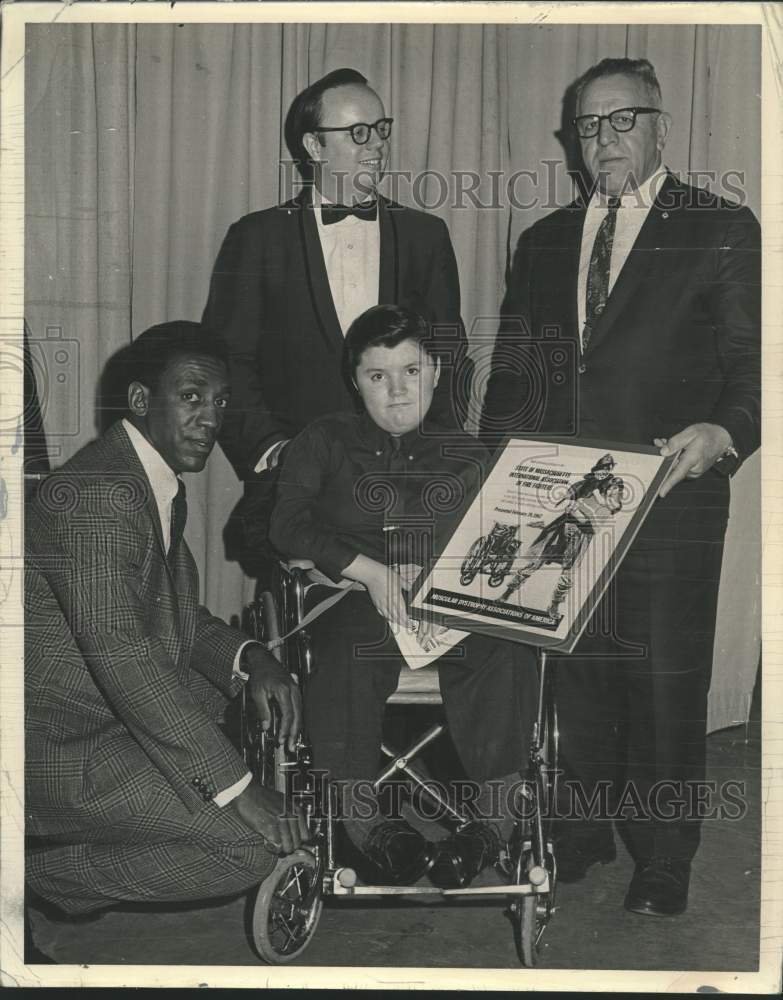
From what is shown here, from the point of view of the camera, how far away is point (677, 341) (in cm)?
256

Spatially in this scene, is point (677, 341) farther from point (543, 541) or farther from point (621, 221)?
point (543, 541)

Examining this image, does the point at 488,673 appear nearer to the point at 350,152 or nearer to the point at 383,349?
the point at 383,349

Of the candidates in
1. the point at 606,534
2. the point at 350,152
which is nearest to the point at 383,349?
the point at 350,152

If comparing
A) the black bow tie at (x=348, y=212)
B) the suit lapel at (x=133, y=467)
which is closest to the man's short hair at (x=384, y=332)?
the black bow tie at (x=348, y=212)

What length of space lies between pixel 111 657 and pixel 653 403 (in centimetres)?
145

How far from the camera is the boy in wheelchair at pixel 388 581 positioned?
242cm

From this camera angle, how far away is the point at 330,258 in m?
2.64

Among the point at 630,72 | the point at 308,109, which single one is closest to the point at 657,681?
the point at 630,72

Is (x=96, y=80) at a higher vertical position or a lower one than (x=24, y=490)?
higher

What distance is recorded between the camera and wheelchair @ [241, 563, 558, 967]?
2385 millimetres

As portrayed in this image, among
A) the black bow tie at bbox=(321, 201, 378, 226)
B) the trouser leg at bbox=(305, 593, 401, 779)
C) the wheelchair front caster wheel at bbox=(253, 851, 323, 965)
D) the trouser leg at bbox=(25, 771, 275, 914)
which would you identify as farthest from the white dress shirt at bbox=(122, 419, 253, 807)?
the black bow tie at bbox=(321, 201, 378, 226)

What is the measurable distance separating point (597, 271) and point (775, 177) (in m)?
0.50

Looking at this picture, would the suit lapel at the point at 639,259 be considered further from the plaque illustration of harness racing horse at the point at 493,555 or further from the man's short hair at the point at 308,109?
the man's short hair at the point at 308,109

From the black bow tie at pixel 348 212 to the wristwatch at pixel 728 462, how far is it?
42.0 inches
